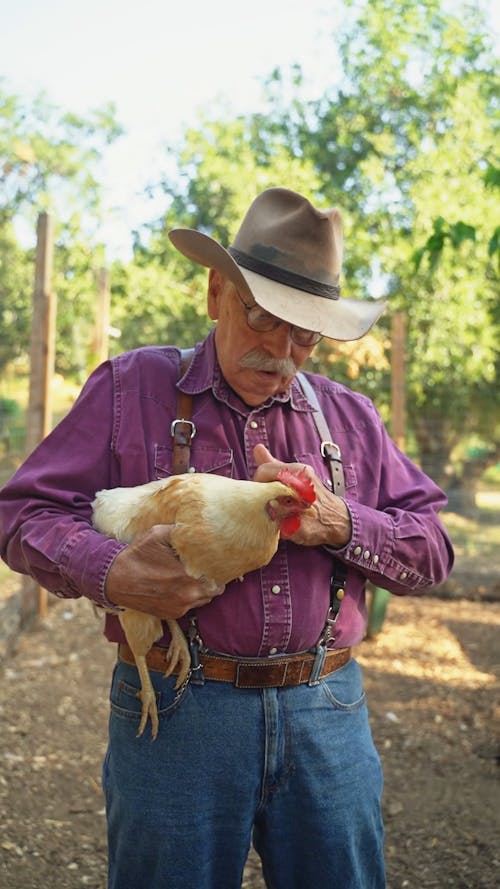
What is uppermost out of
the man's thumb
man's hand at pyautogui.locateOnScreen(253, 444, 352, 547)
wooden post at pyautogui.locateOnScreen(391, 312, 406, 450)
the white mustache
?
the white mustache

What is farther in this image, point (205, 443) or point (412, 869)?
point (412, 869)

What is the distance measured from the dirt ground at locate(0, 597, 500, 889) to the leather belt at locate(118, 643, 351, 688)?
6.31 feet

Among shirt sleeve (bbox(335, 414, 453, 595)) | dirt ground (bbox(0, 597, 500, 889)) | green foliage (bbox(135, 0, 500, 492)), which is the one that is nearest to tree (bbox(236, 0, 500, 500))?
A: green foliage (bbox(135, 0, 500, 492))

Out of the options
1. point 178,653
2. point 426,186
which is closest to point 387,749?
point 178,653

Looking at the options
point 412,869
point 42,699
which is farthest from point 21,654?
point 412,869

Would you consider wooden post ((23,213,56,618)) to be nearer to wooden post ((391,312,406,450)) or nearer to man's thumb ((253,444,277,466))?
wooden post ((391,312,406,450))

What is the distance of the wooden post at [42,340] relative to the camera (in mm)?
6164

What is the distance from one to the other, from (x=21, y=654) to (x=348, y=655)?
4464 mm

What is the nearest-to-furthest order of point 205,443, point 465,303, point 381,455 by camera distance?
point 205,443 < point 381,455 < point 465,303

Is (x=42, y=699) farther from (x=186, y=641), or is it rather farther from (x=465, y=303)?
(x=465, y=303)

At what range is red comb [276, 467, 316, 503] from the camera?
1.87 meters

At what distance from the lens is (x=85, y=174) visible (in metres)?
22.6

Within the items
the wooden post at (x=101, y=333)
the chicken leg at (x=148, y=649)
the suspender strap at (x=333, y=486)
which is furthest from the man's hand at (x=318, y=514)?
the wooden post at (x=101, y=333)

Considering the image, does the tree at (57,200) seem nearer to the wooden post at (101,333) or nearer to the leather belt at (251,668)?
the wooden post at (101,333)
